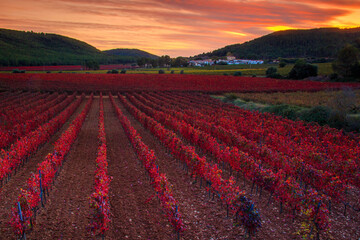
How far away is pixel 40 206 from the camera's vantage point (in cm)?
1068

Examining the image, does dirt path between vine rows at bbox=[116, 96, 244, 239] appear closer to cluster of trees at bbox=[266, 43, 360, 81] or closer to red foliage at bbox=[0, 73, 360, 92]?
red foliage at bbox=[0, 73, 360, 92]

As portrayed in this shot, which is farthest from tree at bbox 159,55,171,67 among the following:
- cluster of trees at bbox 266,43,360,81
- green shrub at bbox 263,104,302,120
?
green shrub at bbox 263,104,302,120

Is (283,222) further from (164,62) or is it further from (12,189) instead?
(164,62)

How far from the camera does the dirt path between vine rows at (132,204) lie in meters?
8.98

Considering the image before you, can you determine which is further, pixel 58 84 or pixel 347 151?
pixel 58 84

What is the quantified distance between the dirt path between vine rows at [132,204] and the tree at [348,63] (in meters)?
71.8

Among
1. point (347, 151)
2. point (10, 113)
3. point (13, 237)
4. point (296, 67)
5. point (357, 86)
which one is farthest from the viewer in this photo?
point (296, 67)

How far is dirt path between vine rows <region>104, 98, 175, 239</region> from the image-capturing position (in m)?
8.98

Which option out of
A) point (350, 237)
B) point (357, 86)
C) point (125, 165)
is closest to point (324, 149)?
point (350, 237)

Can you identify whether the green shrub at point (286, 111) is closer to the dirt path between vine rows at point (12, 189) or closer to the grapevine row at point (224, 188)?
the grapevine row at point (224, 188)

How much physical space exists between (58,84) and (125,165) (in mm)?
54943

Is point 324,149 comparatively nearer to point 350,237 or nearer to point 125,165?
point 350,237

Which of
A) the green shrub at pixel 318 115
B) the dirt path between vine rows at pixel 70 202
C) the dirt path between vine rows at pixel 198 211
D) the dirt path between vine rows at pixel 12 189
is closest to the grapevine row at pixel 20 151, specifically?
the dirt path between vine rows at pixel 12 189

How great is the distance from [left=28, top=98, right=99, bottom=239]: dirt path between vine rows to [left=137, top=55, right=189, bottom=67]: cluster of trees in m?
162
